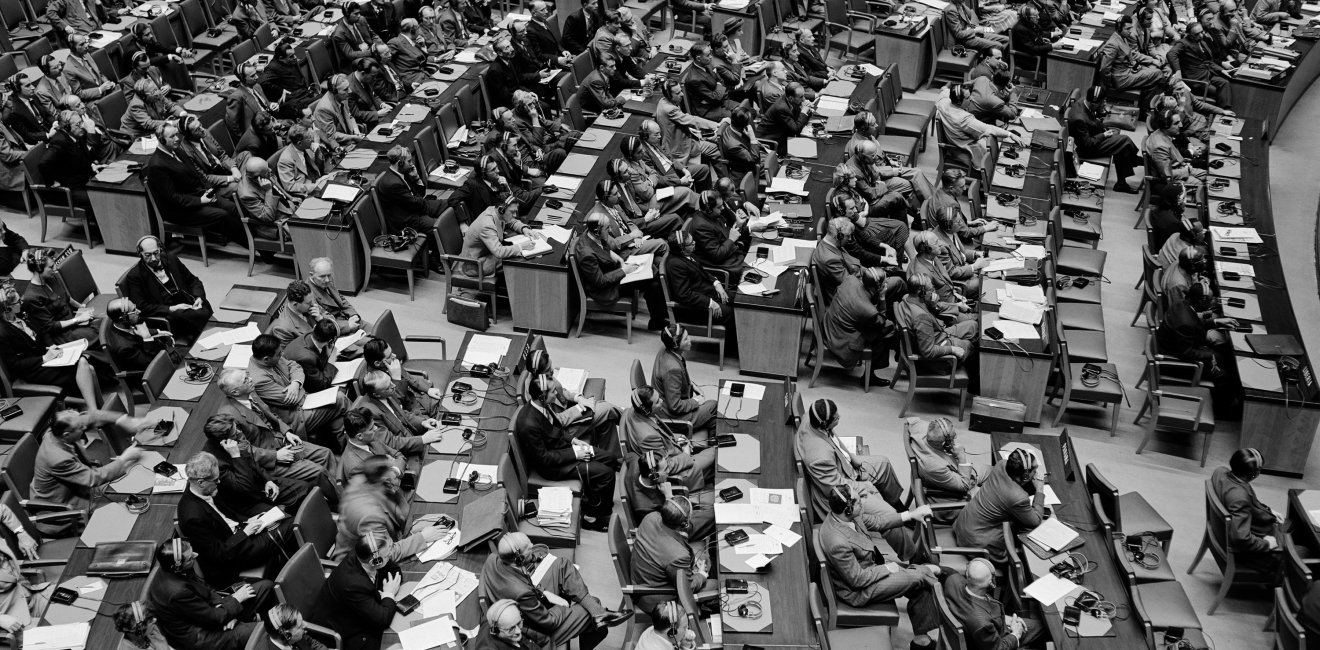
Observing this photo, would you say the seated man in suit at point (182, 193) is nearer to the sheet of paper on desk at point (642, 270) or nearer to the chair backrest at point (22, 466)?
the chair backrest at point (22, 466)

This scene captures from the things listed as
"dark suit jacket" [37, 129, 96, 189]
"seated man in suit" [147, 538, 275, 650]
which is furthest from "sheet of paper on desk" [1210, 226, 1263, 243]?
"dark suit jacket" [37, 129, 96, 189]

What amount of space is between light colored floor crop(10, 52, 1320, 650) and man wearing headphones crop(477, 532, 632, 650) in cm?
66

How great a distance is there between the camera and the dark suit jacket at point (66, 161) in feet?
41.4

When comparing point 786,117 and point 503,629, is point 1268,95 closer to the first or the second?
point 786,117

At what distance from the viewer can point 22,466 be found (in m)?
8.84

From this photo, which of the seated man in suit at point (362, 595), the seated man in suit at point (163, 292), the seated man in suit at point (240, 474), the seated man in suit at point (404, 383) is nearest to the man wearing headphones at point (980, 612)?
the seated man in suit at point (362, 595)

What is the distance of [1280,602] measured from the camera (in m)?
7.86

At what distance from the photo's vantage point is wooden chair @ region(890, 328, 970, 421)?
10.7 m

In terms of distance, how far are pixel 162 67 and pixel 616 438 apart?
10.1 metres

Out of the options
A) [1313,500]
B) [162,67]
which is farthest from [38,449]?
[1313,500]

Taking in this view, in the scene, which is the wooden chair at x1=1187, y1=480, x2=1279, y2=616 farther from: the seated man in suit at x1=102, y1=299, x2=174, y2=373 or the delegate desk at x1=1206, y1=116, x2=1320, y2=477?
the seated man in suit at x1=102, y1=299, x2=174, y2=373

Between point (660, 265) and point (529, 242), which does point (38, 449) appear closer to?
point (529, 242)

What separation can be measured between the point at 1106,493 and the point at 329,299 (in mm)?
7167

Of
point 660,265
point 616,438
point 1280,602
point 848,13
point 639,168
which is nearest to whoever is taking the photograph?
point 1280,602
